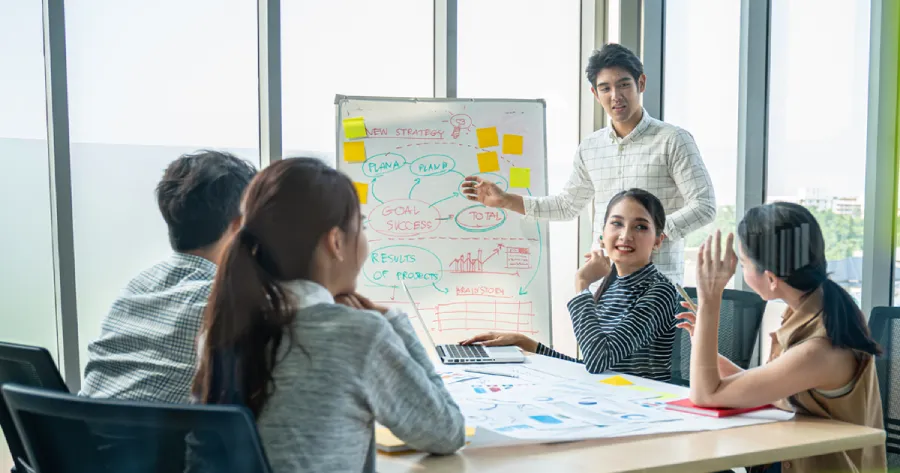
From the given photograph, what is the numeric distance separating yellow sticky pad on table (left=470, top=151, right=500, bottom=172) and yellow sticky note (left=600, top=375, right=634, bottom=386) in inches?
58.7

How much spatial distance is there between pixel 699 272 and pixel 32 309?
7.61 ft

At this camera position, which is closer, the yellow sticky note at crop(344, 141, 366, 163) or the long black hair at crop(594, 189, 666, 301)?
the long black hair at crop(594, 189, 666, 301)

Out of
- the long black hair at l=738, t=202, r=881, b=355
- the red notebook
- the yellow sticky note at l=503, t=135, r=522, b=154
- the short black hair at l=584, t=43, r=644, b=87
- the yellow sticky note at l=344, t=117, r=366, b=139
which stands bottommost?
the red notebook

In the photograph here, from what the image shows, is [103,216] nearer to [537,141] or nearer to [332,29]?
[332,29]

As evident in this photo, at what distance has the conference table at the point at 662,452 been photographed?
1.13m

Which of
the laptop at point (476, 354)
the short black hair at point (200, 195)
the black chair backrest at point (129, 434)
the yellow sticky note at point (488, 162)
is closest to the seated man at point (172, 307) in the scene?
the short black hair at point (200, 195)

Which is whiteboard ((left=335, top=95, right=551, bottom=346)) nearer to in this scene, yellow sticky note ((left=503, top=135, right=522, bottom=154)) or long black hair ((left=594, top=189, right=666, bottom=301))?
yellow sticky note ((left=503, top=135, right=522, bottom=154))

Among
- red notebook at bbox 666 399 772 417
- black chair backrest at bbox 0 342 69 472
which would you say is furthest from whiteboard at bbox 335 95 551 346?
black chair backrest at bbox 0 342 69 472

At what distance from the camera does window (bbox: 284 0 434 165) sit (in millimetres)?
2973

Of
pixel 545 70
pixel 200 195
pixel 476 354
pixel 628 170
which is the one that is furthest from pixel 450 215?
pixel 200 195

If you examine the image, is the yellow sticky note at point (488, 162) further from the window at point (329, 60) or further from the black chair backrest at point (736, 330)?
the black chair backrest at point (736, 330)

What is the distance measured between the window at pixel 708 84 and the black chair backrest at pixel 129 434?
1355 mm

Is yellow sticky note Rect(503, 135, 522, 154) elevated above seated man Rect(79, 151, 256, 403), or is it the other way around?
yellow sticky note Rect(503, 135, 522, 154)

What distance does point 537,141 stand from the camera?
10.2ft
